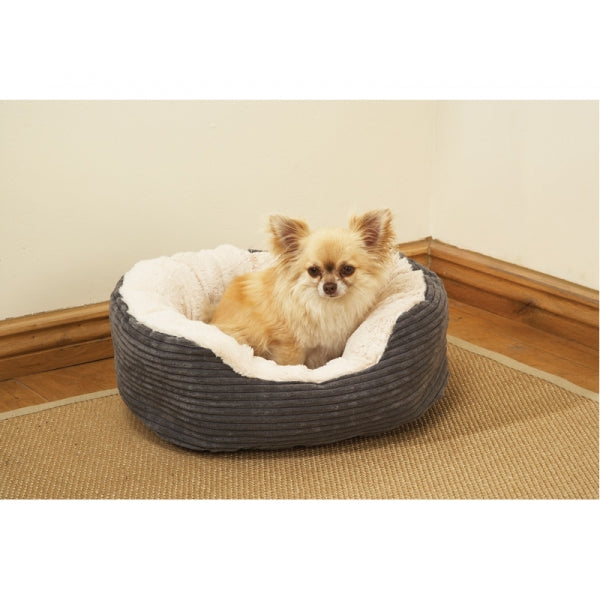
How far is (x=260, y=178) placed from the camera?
292cm

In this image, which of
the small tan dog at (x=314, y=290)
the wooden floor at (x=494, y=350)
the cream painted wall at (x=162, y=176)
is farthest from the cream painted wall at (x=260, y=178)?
the small tan dog at (x=314, y=290)

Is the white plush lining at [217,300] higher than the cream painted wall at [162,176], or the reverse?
the cream painted wall at [162,176]

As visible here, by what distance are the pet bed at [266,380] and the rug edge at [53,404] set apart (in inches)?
10.0

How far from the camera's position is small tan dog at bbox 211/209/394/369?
83.9 inches

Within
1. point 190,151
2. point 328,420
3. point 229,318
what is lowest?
point 328,420

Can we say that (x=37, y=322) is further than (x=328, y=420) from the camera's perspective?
Yes

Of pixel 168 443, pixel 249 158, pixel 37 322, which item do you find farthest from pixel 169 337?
pixel 249 158

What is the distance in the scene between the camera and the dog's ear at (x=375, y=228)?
215 centimetres

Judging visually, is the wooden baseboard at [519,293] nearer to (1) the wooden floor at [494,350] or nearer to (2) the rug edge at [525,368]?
(1) the wooden floor at [494,350]

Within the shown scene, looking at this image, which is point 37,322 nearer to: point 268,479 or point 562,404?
point 268,479

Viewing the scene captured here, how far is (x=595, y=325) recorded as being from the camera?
271 cm

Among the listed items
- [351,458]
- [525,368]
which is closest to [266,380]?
[351,458]

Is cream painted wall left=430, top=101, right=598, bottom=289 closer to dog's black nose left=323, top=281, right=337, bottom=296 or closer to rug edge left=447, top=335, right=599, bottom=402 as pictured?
rug edge left=447, top=335, right=599, bottom=402

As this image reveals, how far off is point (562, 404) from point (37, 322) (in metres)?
1.76
